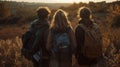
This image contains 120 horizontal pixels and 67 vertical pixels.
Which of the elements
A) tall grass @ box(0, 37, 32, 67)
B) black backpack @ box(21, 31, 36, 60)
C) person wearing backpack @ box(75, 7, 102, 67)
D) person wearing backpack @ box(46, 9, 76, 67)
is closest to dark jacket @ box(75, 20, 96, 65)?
person wearing backpack @ box(75, 7, 102, 67)

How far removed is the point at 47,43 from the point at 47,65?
637 millimetres

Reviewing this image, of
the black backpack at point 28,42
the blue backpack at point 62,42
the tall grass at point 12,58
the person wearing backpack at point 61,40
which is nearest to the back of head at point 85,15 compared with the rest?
the person wearing backpack at point 61,40

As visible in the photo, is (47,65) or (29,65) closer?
(47,65)

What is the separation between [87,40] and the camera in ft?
30.0

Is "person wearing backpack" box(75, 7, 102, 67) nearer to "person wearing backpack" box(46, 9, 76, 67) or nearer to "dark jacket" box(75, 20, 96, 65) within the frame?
"dark jacket" box(75, 20, 96, 65)

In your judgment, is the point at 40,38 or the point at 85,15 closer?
the point at 85,15

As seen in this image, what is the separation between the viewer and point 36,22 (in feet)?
30.9

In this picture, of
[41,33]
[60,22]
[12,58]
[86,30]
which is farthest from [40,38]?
[12,58]

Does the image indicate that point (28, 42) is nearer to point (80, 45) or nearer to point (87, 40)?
point (80, 45)

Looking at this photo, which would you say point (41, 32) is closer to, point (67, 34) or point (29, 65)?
point (67, 34)

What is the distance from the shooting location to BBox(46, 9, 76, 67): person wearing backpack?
29.2 feet

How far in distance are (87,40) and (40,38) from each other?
1033mm

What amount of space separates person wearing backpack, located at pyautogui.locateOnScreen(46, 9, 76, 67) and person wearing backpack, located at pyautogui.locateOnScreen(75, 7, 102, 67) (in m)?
0.26

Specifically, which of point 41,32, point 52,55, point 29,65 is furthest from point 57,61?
point 29,65
